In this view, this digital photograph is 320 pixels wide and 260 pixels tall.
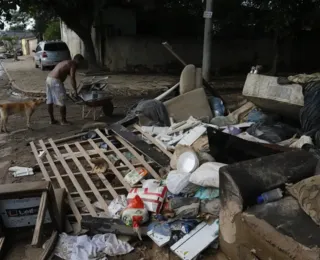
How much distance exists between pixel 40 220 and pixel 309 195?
2449mm

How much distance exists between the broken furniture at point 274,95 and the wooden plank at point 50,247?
13.1 feet

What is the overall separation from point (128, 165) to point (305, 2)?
1159 cm

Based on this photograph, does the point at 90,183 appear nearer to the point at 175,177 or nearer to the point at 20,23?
the point at 175,177

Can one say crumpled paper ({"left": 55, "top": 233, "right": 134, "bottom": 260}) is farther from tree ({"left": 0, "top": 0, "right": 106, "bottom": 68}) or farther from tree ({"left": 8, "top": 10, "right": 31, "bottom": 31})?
tree ({"left": 8, "top": 10, "right": 31, "bottom": 31})

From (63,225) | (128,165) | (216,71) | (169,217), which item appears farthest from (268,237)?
(216,71)

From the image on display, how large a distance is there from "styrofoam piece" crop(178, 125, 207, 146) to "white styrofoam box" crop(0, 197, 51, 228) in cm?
244

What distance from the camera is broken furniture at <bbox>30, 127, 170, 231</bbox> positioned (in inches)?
171

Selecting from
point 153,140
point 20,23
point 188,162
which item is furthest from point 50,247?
point 20,23

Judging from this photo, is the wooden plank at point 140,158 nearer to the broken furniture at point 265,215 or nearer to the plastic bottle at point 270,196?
the broken furniture at point 265,215

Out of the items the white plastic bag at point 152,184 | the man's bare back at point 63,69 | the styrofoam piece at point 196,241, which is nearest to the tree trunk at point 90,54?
the man's bare back at point 63,69

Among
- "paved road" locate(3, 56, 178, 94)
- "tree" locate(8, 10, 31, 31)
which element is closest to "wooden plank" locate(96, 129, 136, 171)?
"paved road" locate(3, 56, 178, 94)

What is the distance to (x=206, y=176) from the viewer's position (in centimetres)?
355

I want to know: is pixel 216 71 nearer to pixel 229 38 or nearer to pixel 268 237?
pixel 229 38

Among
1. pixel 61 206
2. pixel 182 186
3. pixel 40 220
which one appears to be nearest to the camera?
pixel 40 220
